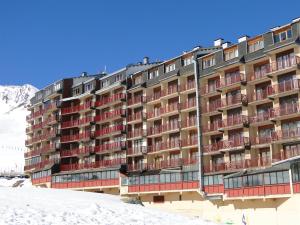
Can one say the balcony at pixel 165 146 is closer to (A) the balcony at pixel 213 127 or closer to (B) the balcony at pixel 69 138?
(A) the balcony at pixel 213 127

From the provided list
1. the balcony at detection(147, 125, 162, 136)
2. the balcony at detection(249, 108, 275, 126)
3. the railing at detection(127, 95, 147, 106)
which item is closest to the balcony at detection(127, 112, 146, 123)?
the railing at detection(127, 95, 147, 106)

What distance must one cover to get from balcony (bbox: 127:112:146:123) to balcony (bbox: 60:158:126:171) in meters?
6.78

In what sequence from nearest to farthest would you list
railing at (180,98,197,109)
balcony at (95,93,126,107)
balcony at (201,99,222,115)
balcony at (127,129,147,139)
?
balcony at (201,99,222,115) → railing at (180,98,197,109) → balcony at (127,129,147,139) → balcony at (95,93,126,107)

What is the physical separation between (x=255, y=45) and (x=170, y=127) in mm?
18689

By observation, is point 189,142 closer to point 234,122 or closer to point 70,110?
point 234,122

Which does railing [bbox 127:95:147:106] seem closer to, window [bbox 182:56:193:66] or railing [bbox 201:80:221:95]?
window [bbox 182:56:193:66]

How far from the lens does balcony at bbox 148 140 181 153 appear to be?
73.1m

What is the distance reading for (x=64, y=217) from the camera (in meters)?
27.3

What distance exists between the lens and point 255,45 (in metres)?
63.8

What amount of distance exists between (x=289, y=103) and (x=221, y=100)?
36.0ft

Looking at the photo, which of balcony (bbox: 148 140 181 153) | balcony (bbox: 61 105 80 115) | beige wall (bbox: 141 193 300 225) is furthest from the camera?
balcony (bbox: 61 105 80 115)

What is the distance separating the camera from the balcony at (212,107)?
2662 inches

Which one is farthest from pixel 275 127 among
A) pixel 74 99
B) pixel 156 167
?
pixel 74 99

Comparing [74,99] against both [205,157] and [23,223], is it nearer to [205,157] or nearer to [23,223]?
[205,157]
